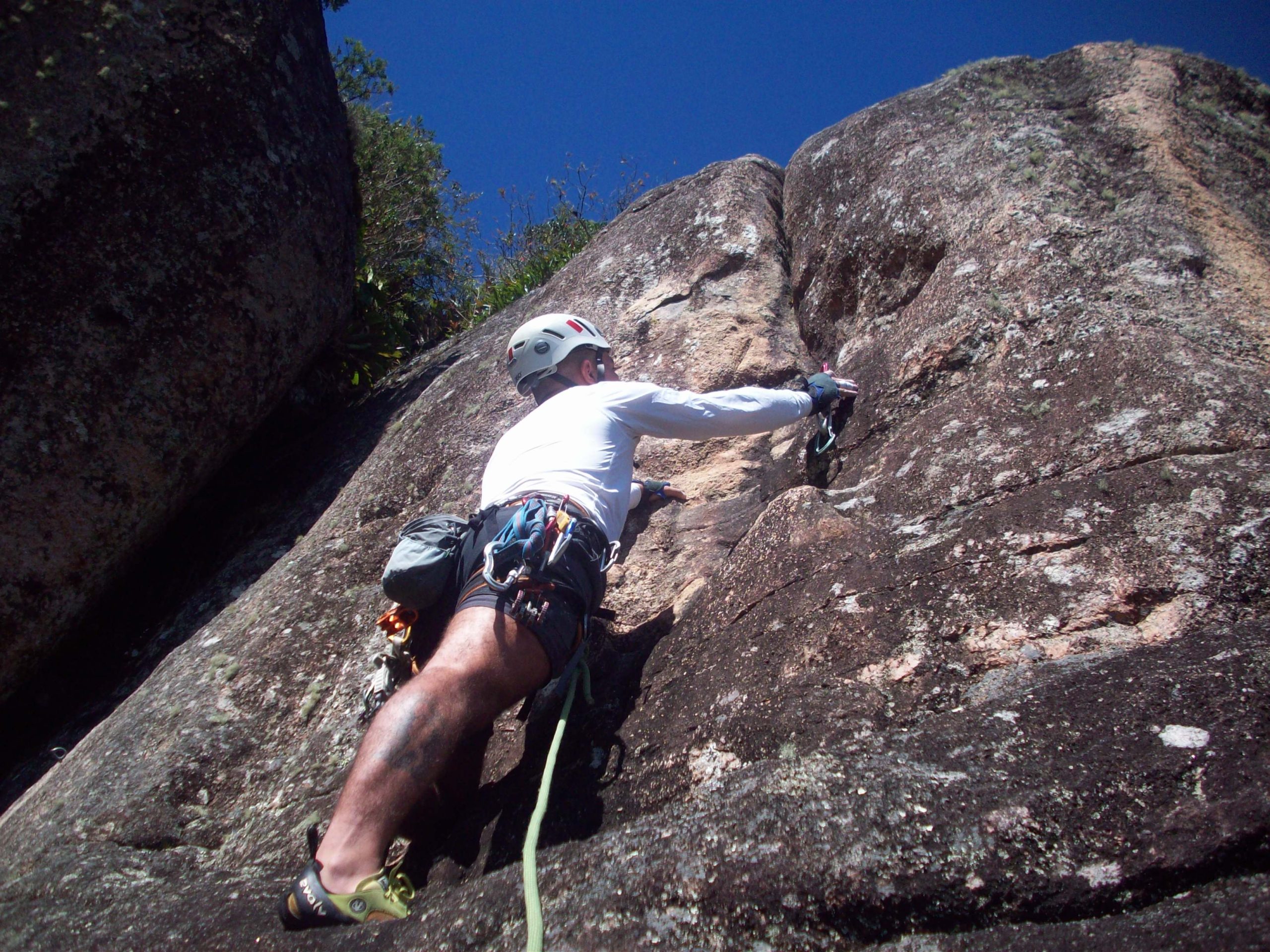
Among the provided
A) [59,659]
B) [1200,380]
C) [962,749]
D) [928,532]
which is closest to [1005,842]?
[962,749]

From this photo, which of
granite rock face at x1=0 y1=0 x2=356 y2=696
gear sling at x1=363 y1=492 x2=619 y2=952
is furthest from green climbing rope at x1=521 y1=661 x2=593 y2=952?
granite rock face at x1=0 y1=0 x2=356 y2=696

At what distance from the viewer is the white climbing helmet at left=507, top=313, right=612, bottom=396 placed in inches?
168

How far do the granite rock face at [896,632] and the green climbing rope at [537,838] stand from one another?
5 cm

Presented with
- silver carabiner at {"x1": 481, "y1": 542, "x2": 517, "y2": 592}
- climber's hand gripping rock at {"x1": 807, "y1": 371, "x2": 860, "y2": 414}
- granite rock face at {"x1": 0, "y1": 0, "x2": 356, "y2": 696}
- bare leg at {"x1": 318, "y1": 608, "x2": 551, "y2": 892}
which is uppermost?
granite rock face at {"x1": 0, "y1": 0, "x2": 356, "y2": 696}

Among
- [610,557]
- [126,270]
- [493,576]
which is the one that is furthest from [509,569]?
[126,270]

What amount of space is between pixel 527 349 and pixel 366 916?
2.80m

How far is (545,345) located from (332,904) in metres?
2.80

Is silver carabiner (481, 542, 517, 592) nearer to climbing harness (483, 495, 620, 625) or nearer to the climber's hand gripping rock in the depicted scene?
climbing harness (483, 495, 620, 625)

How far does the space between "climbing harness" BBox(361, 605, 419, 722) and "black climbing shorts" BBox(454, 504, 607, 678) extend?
268 mm

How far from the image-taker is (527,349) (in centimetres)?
434

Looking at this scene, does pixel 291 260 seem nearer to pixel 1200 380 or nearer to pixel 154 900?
pixel 154 900

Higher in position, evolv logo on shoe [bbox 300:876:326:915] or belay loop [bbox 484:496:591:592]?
belay loop [bbox 484:496:591:592]

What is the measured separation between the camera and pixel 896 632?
2.69 m

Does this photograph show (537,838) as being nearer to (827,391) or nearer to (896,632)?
(896,632)
